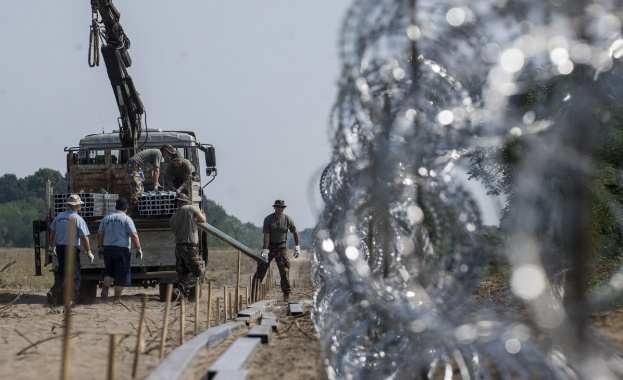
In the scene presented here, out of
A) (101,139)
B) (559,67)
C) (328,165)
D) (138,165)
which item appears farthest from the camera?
(101,139)

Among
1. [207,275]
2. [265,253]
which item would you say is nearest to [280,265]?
[265,253]

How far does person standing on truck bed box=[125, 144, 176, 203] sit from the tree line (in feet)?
306

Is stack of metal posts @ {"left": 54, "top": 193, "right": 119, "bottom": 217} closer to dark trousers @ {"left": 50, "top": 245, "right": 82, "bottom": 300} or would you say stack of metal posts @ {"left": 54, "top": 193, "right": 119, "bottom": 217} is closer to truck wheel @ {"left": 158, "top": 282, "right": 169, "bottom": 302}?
dark trousers @ {"left": 50, "top": 245, "right": 82, "bottom": 300}

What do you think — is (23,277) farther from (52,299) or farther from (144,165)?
(52,299)

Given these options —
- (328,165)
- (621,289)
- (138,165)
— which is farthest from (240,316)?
(138,165)

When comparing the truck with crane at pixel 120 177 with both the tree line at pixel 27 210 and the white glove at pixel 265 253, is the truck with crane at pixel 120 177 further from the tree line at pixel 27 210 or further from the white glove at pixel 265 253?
the tree line at pixel 27 210

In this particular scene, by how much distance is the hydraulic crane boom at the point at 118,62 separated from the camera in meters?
20.1

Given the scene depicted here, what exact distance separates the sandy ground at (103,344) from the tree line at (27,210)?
322 feet

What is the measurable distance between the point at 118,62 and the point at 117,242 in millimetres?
6913

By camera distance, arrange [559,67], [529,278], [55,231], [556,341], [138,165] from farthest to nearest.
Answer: [138,165] < [55,231] < [556,341] < [559,67] < [529,278]

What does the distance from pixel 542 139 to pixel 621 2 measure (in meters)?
0.60

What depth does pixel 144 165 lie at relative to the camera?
56.1 feet

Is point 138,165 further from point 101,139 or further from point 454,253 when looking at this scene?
point 454,253

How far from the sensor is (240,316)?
11.8 metres
